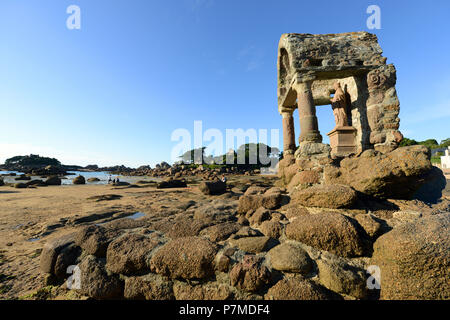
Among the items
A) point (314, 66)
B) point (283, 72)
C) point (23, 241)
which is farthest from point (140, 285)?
point (283, 72)

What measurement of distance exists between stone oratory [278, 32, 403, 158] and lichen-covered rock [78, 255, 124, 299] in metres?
4.39

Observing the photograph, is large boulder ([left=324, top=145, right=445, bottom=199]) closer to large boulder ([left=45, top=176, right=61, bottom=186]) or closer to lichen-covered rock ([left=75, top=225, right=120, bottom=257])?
lichen-covered rock ([left=75, top=225, right=120, bottom=257])

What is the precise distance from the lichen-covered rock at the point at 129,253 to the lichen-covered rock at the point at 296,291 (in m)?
1.51

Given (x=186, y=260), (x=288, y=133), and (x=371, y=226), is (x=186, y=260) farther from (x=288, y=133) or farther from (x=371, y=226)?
(x=288, y=133)

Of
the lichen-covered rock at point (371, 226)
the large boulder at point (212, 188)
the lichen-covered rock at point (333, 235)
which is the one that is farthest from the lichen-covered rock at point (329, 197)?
the large boulder at point (212, 188)

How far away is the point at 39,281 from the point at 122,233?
1.42 m

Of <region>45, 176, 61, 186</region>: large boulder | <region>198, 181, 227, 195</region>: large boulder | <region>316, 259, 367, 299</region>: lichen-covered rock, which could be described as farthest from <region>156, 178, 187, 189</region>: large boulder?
<region>316, 259, 367, 299</region>: lichen-covered rock

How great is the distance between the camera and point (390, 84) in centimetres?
514

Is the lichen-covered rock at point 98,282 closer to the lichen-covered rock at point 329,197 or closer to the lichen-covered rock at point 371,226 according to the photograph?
the lichen-covered rock at point 329,197

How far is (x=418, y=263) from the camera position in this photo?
1.38 metres

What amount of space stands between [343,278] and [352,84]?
21.8 feet

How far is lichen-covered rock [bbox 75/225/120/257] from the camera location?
2.40 m

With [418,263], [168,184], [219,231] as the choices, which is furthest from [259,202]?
[168,184]
